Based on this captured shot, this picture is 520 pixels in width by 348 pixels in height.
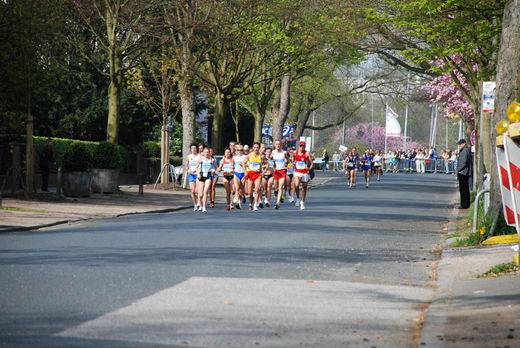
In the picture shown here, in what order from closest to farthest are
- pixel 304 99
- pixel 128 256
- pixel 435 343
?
pixel 435 343, pixel 128 256, pixel 304 99

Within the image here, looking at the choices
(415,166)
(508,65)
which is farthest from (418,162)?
(508,65)

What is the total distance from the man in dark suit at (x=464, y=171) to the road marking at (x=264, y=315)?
49.6 ft

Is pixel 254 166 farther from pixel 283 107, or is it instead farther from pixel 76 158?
pixel 283 107

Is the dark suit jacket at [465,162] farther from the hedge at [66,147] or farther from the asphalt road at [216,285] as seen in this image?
the hedge at [66,147]

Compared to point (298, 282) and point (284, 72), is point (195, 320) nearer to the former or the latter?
point (298, 282)

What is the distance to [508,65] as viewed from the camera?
15516 mm

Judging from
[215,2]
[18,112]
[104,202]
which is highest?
[215,2]

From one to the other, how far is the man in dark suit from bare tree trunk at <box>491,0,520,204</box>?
28.9ft

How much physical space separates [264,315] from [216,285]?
1.75m

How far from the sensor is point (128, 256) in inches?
466

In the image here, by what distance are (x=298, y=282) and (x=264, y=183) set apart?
16.4m

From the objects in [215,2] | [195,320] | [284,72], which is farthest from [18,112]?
[195,320]

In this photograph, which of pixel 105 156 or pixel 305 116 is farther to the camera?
pixel 305 116

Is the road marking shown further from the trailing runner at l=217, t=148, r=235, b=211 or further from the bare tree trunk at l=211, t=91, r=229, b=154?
the bare tree trunk at l=211, t=91, r=229, b=154
